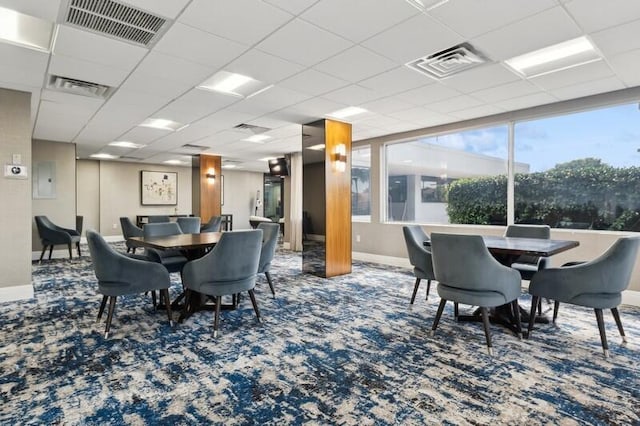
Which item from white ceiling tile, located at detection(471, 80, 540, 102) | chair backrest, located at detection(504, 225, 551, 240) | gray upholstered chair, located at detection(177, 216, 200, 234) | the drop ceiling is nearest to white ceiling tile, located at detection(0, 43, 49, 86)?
the drop ceiling

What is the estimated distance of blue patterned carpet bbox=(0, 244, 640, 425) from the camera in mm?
1908

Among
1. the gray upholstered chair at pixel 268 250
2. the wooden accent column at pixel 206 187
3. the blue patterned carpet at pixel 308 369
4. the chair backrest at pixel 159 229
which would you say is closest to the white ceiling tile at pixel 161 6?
the gray upholstered chair at pixel 268 250

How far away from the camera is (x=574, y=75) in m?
3.81

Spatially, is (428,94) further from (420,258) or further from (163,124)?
(163,124)

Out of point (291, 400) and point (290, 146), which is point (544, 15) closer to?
point (291, 400)

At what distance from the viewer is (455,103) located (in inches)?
189

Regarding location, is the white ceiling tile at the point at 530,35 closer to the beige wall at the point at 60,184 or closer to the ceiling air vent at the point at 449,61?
the ceiling air vent at the point at 449,61

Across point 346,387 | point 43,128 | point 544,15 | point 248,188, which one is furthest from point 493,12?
point 248,188

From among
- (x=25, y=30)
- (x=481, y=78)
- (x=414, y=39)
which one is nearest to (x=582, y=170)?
(x=481, y=78)

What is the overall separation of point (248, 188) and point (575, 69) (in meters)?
11.5

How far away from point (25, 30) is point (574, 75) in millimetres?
→ 5448

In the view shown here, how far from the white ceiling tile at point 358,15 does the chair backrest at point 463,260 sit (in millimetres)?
1758

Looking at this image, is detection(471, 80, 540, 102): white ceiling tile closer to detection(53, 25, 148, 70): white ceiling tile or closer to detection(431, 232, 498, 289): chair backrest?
detection(431, 232, 498, 289): chair backrest

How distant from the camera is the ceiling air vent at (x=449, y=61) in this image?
3.23 metres
